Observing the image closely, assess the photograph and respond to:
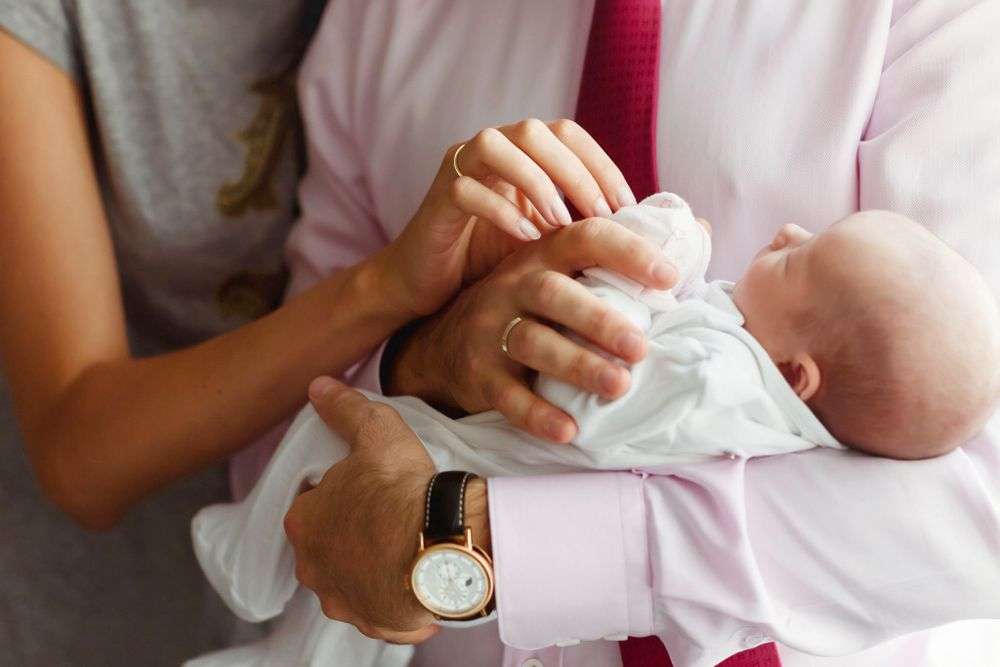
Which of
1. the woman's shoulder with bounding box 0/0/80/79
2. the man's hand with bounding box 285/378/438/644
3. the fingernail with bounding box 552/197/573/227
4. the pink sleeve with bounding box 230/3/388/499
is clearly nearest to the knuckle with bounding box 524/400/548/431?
the man's hand with bounding box 285/378/438/644

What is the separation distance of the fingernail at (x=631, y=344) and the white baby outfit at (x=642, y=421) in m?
0.03

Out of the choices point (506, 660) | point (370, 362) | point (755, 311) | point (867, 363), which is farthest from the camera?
point (370, 362)

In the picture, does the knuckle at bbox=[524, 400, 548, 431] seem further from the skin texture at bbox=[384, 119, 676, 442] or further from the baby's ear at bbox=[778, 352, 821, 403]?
the baby's ear at bbox=[778, 352, 821, 403]

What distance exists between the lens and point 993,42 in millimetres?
1097

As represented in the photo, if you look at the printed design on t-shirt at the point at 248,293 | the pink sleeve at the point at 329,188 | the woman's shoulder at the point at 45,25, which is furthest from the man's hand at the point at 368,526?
the woman's shoulder at the point at 45,25

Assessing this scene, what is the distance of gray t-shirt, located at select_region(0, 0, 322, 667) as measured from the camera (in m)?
1.39

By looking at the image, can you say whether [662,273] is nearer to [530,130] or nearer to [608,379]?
[608,379]

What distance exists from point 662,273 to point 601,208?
0.16m

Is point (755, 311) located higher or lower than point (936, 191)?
lower

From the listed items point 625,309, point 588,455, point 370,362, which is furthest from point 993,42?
point 370,362

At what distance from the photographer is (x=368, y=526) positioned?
3.36 feet

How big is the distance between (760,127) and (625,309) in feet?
1.09

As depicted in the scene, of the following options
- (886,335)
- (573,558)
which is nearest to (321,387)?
(573,558)

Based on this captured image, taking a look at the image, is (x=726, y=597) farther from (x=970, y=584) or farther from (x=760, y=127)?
(x=760, y=127)
